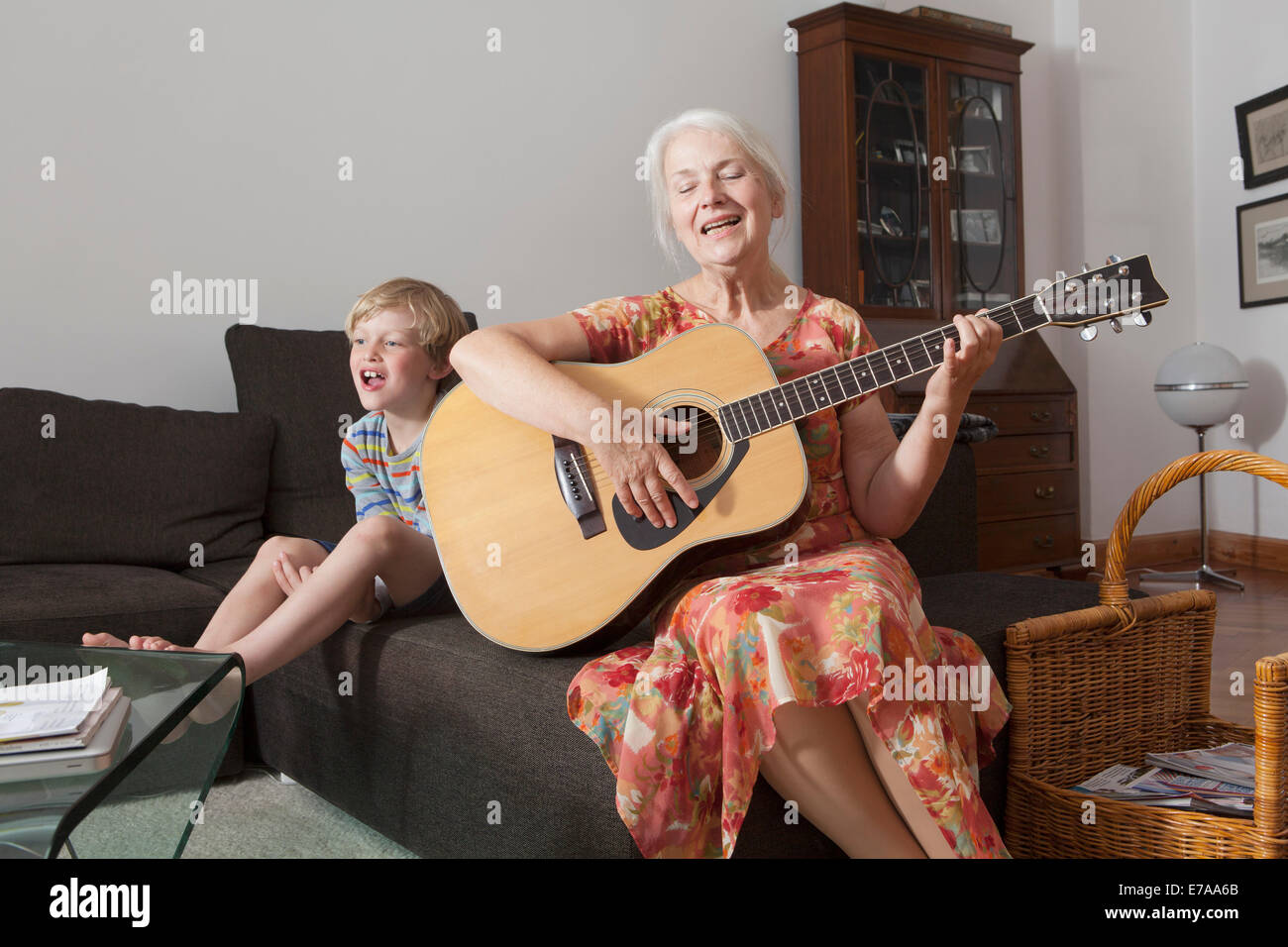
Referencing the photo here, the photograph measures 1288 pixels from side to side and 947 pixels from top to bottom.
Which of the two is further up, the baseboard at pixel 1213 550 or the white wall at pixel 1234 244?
the white wall at pixel 1234 244

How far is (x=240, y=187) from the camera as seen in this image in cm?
282

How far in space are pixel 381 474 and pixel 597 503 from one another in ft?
1.79

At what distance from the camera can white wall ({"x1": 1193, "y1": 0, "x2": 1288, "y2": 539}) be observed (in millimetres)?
4562

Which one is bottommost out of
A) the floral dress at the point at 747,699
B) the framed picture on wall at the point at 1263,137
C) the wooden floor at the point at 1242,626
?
the wooden floor at the point at 1242,626

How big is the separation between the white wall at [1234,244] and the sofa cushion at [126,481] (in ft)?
13.2

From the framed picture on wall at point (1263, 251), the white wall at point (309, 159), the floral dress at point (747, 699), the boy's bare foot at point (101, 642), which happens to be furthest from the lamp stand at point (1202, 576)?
A: the boy's bare foot at point (101, 642)

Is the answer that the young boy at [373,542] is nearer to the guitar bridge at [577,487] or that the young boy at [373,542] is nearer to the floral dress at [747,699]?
the guitar bridge at [577,487]

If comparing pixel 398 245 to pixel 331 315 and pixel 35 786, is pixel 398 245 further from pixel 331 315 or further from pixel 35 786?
pixel 35 786

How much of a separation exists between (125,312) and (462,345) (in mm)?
1491

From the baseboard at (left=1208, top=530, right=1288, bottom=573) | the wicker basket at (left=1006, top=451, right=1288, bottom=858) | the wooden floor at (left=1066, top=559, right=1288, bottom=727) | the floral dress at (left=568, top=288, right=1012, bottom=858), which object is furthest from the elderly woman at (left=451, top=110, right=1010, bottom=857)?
the baseboard at (left=1208, top=530, right=1288, bottom=573)

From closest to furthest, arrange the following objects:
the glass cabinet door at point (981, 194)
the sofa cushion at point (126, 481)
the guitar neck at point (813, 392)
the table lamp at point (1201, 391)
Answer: the guitar neck at point (813, 392) < the sofa cushion at point (126, 481) < the glass cabinet door at point (981, 194) < the table lamp at point (1201, 391)

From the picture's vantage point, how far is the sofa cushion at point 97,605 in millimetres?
1777

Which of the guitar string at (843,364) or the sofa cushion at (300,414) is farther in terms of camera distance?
the sofa cushion at (300,414)

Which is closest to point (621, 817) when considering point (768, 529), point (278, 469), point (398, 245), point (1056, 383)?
point (768, 529)
